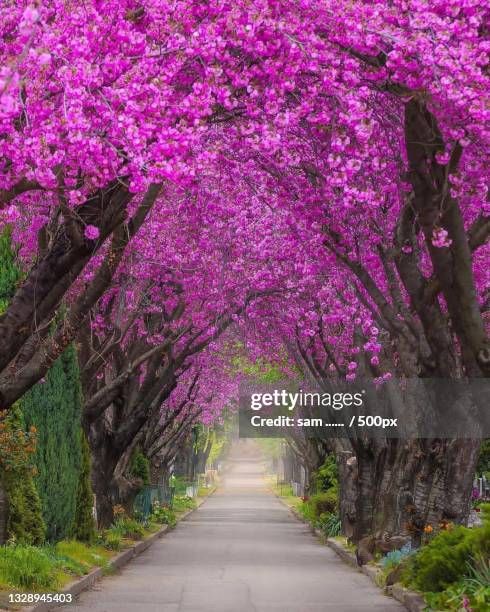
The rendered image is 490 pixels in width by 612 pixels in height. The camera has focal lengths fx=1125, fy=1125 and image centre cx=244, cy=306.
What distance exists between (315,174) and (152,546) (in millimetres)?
17507

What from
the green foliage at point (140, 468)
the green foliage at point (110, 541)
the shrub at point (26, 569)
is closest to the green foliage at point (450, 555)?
the shrub at point (26, 569)

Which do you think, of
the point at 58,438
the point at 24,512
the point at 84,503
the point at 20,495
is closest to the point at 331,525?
the point at 84,503

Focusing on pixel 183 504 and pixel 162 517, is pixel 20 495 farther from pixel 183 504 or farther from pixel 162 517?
pixel 183 504

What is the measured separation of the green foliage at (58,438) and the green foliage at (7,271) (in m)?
2.31

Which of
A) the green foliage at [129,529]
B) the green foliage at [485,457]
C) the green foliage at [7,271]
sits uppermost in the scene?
the green foliage at [7,271]

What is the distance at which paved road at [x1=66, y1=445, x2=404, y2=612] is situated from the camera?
51.9ft

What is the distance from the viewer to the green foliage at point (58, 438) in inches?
796

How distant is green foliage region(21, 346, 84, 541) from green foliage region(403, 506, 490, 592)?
24.8ft

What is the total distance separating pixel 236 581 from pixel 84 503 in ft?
17.1

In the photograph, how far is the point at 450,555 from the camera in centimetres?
1418

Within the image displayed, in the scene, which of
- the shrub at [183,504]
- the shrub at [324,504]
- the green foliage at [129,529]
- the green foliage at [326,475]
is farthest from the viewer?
the shrub at [183,504]

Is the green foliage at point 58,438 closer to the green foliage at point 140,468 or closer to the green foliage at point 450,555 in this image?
the green foliage at point 450,555

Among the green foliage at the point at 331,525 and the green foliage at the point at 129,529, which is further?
the green foliage at the point at 331,525

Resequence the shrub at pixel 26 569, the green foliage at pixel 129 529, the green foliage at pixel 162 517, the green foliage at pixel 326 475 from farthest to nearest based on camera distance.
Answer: the green foliage at pixel 326 475 → the green foliage at pixel 162 517 → the green foliage at pixel 129 529 → the shrub at pixel 26 569
